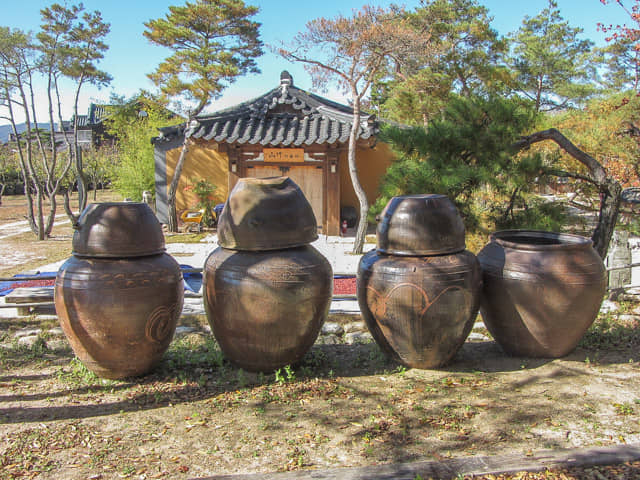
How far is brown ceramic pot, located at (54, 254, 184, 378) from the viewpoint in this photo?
342 centimetres

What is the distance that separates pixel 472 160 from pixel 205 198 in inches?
398

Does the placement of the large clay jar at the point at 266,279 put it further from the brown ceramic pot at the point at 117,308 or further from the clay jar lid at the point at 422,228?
the clay jar lid at the point at 422,228

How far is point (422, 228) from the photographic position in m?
3.71

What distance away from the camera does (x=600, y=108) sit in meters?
11.0

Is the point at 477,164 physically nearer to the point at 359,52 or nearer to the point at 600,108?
the point at 359,52

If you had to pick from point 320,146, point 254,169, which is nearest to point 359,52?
point 320,146

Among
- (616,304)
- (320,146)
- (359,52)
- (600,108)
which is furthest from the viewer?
(320,146)

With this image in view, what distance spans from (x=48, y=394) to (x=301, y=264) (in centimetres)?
200

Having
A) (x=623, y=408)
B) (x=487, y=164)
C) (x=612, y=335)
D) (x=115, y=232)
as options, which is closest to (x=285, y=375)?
(x=115, y=232)

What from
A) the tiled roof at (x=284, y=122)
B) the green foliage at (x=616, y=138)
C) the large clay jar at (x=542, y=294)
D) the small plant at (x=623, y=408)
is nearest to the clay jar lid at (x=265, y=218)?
the large clay jar at (x=542, y=294)

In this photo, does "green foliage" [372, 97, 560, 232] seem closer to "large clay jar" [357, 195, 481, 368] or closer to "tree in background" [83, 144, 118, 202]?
"large clay jar" [357, 195, 481, 368]

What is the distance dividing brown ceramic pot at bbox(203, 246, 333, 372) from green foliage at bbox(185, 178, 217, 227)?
10.3 metres

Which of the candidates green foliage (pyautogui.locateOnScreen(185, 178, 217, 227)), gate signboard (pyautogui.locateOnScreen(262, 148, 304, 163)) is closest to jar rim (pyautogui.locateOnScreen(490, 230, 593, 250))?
gate signboard (pyautogui.locateOnScreen(262, 148, 304, 163))

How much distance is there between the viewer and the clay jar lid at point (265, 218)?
357 centimetres
